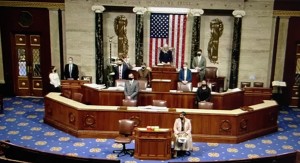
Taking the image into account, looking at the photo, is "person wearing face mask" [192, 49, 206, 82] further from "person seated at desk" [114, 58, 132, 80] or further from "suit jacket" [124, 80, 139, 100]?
"suit jacket" [124, 80, 139, 100]

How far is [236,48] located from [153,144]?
22.7ft

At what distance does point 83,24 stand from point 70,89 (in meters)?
2.89

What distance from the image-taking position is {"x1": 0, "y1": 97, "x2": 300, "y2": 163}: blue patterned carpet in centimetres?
1010

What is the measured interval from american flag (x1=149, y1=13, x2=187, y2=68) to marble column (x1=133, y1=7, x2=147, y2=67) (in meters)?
0.42

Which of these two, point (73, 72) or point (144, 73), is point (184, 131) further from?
point (73, 72)

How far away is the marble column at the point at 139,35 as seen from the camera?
1498 centimetres

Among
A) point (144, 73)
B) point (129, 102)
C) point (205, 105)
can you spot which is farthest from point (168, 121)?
point (144, 73)

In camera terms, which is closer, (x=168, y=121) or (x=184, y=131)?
(x=184, y=131)

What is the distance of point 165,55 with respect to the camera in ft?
48.5

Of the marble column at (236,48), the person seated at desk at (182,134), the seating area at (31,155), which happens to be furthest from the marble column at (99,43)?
the seating area at (31,155)

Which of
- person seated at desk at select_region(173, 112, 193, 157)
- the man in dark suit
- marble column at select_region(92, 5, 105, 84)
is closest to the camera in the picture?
person seated at desk at select_region(173, 112, 193, 157)

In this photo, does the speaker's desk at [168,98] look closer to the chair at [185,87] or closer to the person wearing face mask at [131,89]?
the chair at [185,87]

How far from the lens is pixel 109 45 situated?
15688mm

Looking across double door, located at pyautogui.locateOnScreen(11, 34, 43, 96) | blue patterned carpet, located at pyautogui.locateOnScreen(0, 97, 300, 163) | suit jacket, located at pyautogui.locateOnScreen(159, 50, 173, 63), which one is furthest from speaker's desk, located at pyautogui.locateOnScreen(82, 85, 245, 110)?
double door, located at pyautogui.locateOnScreen(11, 34, 43, 96)
